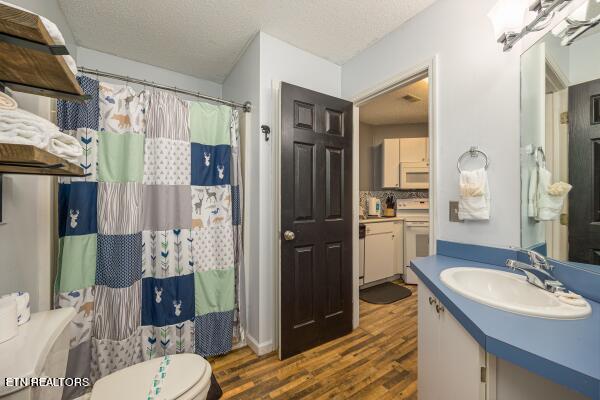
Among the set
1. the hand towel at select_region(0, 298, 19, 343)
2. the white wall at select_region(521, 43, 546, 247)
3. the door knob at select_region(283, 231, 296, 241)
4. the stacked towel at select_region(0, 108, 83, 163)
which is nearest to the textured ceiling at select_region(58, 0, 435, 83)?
the white wall at select_region(521, 43, 546, 247)

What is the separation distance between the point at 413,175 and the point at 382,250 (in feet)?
4.23

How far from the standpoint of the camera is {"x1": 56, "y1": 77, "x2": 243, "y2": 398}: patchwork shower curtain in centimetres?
143

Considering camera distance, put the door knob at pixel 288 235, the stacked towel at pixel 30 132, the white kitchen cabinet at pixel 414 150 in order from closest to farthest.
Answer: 1. the stacked towel at pixel 30 132
2. the door knob at pixel 288 235
3. the white kitchen cabinet at pixel 414 150

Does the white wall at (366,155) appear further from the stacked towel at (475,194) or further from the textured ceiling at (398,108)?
the stacked towel at (475,194)

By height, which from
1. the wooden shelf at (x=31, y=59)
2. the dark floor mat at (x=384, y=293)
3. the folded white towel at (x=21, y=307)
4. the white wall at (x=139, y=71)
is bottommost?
the dark floor mat at (x=384, y=293)

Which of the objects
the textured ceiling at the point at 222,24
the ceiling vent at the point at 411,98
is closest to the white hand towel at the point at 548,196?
the textured ceiling at the point at 222,24

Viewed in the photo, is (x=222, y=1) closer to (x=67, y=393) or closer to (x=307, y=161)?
(x=307, y=161)

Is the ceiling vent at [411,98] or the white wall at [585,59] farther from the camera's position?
the ceiling vent at [411,98]

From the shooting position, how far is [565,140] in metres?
0.95

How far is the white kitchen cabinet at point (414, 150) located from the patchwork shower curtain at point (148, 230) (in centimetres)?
272

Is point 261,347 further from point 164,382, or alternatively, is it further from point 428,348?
point 428,348

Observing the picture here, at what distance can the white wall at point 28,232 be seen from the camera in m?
1.00

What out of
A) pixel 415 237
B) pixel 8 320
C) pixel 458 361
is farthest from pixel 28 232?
pixel 415 237

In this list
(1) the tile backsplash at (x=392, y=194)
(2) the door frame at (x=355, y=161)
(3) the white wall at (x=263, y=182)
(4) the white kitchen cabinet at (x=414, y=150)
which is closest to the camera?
(2) the door frame at (x=355, y=161)
